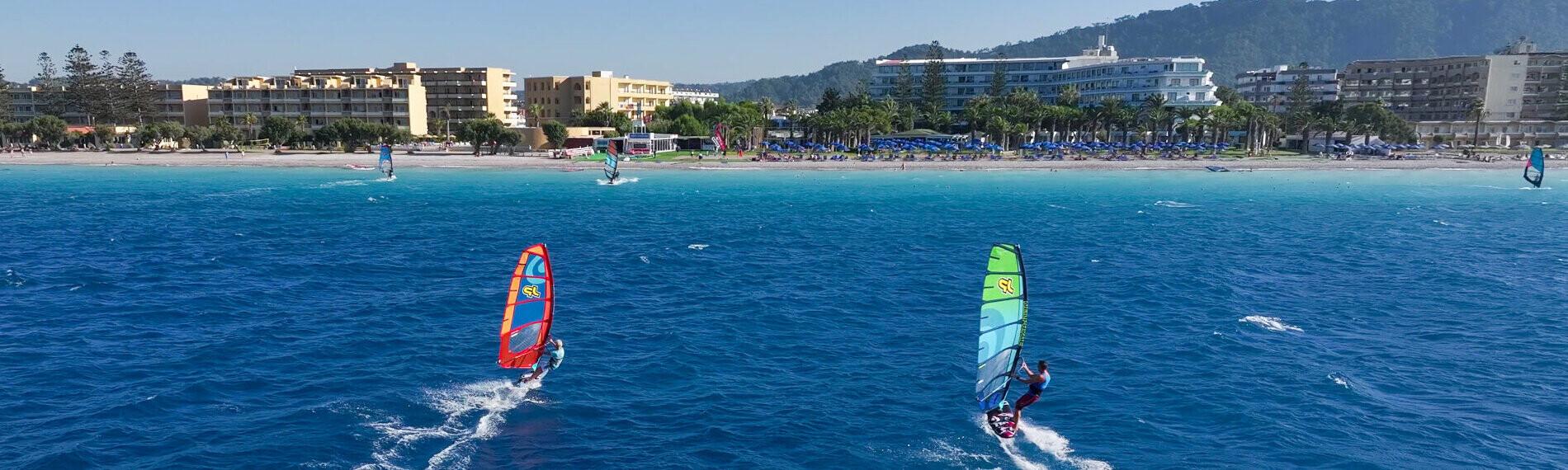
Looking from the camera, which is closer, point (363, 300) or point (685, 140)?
point (363, 300)

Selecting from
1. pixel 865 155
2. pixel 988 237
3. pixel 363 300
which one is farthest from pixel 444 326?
pixel 865 155

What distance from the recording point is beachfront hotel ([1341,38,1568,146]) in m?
168

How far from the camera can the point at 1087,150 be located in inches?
5340

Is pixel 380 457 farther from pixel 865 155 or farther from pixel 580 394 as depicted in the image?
pixel 865 155

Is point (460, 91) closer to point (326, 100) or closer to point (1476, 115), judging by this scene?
point (326, 100)

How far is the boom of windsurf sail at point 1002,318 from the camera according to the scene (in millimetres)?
19719

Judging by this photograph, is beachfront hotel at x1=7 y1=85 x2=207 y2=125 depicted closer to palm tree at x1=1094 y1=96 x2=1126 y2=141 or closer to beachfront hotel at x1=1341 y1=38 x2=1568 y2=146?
palm tree at x1=1094 y1=96 x2=1126 y2=141

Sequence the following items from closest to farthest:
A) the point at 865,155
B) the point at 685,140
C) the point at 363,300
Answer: the point at 363,300, the point at 865,155, the point at 685,140

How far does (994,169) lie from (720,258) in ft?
261

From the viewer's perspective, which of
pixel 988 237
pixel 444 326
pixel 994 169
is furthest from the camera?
pixel 994 169

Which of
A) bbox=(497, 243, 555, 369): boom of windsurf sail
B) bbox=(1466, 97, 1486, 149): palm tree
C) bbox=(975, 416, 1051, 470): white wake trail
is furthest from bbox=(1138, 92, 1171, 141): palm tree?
bbox=(497, 243, 555, 369): boom of windsurf sail

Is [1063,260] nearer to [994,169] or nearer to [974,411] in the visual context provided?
[974,411]

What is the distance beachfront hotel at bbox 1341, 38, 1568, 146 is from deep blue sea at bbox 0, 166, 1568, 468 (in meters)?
126

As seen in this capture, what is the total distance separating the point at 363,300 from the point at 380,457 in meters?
18.7
